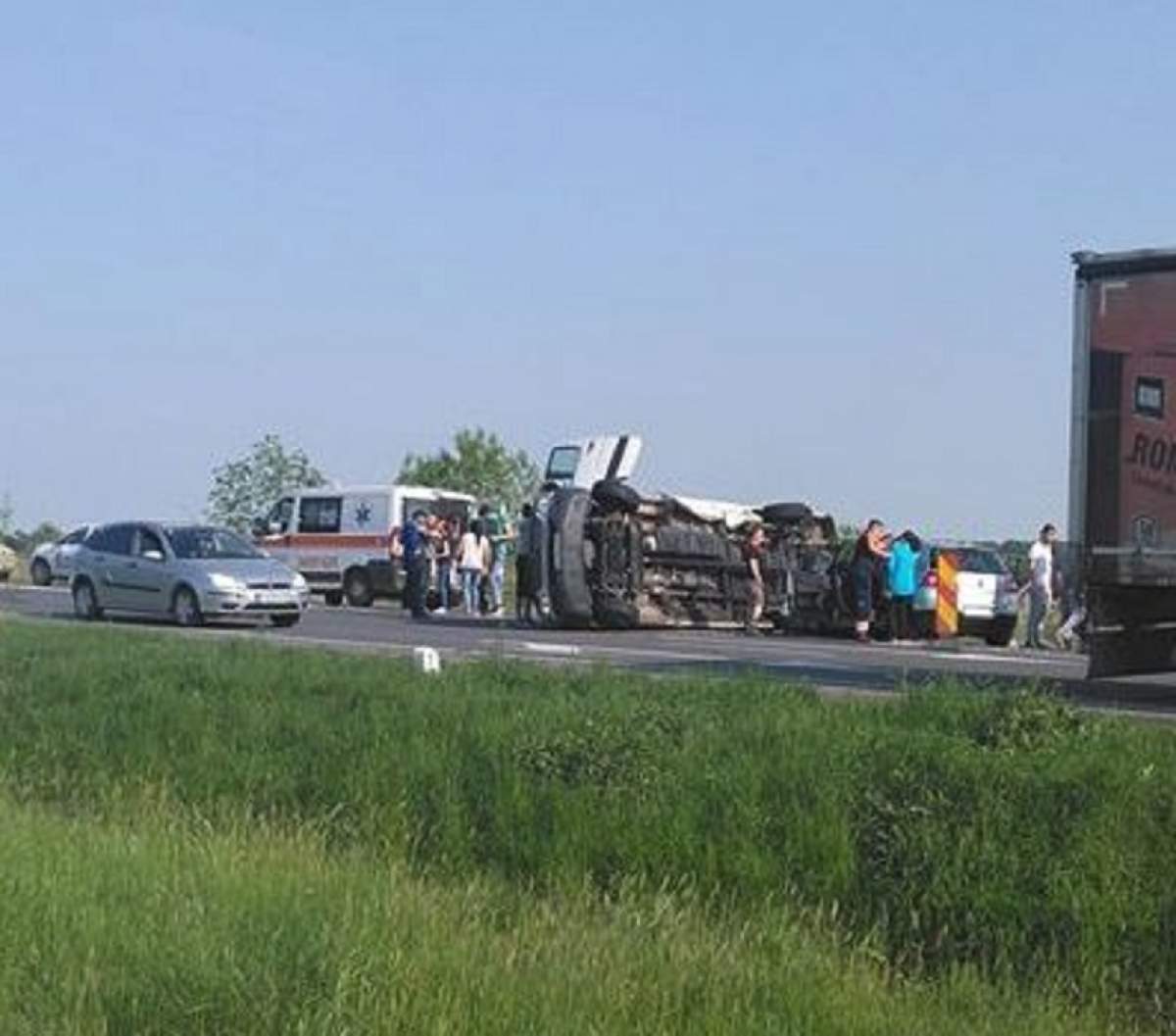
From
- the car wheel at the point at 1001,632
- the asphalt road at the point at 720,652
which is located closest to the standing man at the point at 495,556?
the asphalt road at the point at 720,652

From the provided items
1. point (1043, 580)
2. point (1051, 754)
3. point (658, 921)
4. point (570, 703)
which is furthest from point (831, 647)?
point (658, 921)

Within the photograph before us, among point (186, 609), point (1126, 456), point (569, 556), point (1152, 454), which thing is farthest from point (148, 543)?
point (1152, 454)

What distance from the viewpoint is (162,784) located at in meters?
11.7

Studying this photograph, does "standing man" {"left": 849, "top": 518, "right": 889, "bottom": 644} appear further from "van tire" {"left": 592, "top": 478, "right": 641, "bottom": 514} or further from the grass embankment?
the grass embankment

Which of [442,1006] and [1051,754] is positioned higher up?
[1051,754]

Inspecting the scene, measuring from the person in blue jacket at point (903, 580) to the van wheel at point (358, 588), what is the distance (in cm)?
1317

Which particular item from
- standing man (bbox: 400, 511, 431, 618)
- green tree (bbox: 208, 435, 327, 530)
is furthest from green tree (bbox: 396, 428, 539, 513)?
standing man (bbox: 400, 511, 431, 618)

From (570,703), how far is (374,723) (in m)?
1.18

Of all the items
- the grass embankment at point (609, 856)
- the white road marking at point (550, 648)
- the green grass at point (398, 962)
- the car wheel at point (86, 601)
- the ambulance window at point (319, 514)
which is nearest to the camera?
the green grass at point (398, 962)

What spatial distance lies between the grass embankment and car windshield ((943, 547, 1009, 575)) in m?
17.1

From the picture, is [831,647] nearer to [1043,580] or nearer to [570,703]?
[1043,580]

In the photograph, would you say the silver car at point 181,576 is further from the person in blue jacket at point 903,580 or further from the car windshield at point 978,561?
the car windshield at point 978,561

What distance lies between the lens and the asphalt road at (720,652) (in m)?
17.8

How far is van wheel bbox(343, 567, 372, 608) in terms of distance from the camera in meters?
39.0
